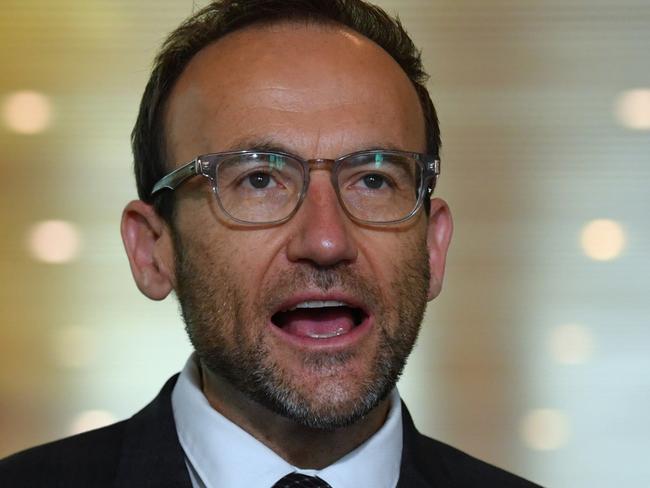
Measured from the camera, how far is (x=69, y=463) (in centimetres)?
179

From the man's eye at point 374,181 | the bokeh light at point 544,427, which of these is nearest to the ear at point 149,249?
the man's eye at point 374,181

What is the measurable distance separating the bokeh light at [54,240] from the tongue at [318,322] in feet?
3.56

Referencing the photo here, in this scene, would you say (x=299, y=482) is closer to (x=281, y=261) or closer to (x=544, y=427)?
(x=281, y=261)

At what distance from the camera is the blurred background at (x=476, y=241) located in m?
2.67

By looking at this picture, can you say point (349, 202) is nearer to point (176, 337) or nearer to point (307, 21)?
point (307, 21)

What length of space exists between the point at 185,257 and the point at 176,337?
37.5 inches

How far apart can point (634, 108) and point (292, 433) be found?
1346 millimetres

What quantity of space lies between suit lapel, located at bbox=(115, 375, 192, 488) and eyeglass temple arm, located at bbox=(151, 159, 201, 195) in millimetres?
319

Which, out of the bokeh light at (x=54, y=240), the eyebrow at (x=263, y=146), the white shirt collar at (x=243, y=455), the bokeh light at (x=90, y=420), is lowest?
Answer: the bokeh light at (x=90, y=420)

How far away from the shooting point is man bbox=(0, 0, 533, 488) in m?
1.64

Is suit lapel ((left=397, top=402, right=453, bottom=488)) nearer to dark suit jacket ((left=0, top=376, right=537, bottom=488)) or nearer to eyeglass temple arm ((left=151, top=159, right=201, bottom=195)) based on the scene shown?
dark suit jacket ((left=0, top=376, right=537, bottom=488))

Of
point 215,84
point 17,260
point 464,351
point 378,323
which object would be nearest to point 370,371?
point 378,323

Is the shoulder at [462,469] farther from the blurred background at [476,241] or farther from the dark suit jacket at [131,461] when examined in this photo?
the blurred background at [476,241]

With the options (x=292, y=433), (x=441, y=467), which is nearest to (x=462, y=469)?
(x=441, y=467)
